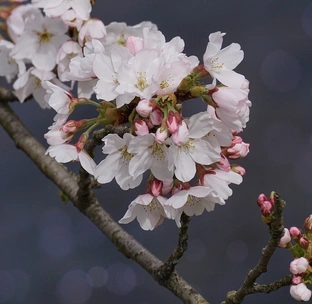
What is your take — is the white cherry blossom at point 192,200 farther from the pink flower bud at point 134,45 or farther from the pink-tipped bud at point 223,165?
the pink flower bud at point 134,45

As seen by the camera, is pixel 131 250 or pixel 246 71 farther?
pixel 246 71

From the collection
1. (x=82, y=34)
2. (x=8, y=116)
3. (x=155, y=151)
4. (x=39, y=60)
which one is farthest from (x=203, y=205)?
(x=8, y=116)

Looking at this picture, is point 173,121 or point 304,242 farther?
point 304,242

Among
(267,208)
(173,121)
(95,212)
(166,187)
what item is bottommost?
(95,212)

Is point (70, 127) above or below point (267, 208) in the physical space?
above

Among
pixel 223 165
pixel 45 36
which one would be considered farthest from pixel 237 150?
pixel 45 36

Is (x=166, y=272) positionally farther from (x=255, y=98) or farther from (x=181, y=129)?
(x=255, y=98)

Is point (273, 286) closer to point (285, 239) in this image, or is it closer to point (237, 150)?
point (285, 239)
